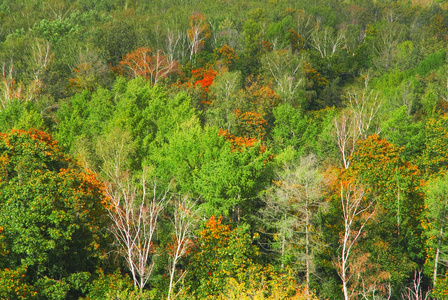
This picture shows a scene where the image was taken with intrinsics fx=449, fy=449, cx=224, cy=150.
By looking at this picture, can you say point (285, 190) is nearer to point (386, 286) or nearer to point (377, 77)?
point (386, 286)

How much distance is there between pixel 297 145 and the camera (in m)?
57.4

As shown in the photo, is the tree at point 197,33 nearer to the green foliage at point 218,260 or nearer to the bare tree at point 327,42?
the bare tree at point 327,42

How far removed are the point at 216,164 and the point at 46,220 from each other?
1292 cm

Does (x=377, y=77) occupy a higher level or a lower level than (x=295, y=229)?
lower

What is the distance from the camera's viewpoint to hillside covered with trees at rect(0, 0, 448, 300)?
2506cm

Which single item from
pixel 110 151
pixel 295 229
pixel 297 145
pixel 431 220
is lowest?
pixel 297 145

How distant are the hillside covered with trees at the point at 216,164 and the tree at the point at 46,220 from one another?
0.34ft

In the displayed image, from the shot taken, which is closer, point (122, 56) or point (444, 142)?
point (444, 142)

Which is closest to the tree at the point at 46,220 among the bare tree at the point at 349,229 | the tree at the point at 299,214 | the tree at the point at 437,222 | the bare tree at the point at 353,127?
the tree at the point at 299,214

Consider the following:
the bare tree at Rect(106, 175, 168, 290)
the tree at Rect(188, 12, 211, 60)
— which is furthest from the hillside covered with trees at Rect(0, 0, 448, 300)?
the tree at Rect(188, 12, 211, 60)

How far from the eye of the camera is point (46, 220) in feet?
77.4

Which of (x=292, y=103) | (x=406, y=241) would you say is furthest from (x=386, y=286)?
(x=292, y=103)

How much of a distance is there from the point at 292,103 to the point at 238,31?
33.3 m

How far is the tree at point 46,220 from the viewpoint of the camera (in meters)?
22.7
